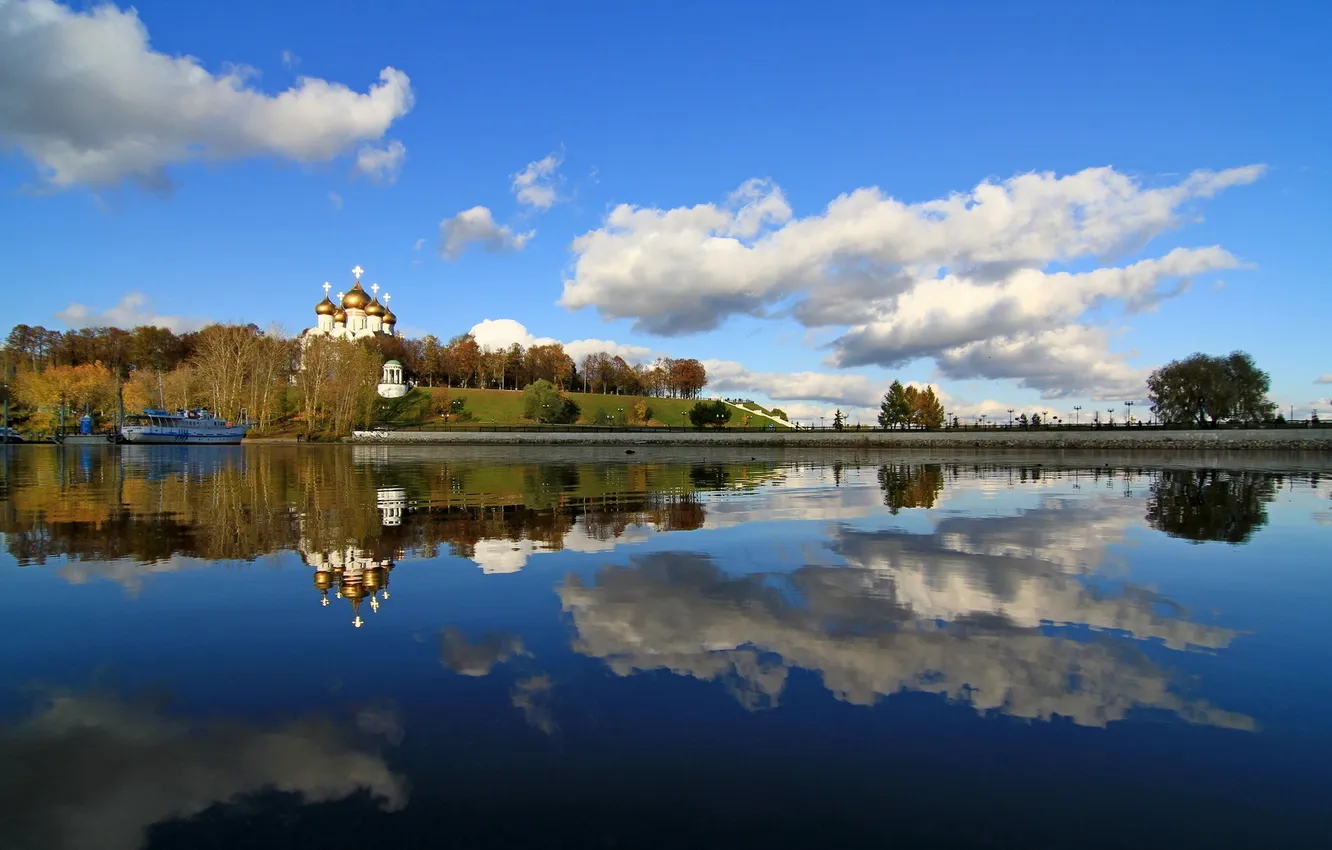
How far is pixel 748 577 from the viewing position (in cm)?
1142

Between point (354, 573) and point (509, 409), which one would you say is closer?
point (354, 573)

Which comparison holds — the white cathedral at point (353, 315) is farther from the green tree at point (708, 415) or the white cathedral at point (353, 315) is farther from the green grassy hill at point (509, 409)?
the green tree at point (708, 415)

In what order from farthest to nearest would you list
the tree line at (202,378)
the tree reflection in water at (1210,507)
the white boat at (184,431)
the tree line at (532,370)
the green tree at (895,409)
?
the tree line at (532,370) → the green tree at (895,409) → the tree line at (202,378) → the white boat at (184,431) → the tree reflection in water at (1210,507)

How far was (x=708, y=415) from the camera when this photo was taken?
140m

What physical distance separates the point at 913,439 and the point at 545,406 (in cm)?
6488

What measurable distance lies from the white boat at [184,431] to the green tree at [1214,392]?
11418 cm

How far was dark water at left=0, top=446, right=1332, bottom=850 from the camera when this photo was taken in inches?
179

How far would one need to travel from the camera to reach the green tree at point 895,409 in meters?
133

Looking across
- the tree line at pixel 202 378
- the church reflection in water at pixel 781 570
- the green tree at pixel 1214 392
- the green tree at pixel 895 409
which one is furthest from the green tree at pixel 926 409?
the church reflection in water at pixel 781 570

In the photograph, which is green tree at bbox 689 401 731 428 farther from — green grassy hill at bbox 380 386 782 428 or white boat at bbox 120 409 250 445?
white boat at bbox 120 409 250 445

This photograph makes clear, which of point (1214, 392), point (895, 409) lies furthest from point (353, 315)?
point (1214, 392)

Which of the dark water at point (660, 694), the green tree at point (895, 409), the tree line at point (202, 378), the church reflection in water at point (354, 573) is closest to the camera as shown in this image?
the dark water at point (660, 694)

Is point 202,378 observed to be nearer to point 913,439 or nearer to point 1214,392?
point 913,439

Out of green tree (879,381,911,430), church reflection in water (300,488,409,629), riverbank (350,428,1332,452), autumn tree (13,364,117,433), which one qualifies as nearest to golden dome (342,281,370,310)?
autumn tree (13,364,117,433)
